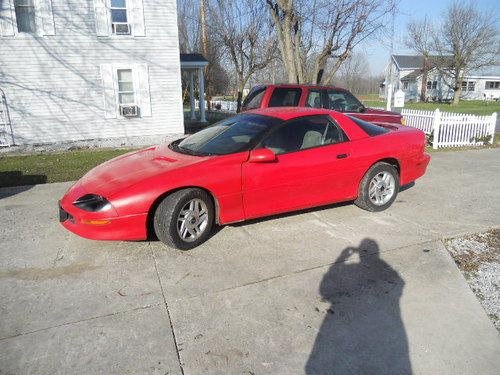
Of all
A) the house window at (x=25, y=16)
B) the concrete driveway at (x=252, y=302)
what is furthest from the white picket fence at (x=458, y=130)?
the house window at (x=25, y=16)

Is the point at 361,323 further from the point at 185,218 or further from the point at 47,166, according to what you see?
the point at 47,166

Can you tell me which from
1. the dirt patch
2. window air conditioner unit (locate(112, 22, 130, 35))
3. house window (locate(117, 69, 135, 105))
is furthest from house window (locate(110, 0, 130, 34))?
the dirt patch

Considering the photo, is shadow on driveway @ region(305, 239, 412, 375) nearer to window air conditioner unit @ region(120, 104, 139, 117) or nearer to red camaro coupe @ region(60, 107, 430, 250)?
red camaro coupe @ region(60, 107, 430, 250)

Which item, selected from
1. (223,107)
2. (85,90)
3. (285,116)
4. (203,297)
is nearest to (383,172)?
(285,116)

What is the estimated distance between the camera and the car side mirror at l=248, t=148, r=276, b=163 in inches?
165

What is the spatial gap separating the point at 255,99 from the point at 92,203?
5409 millimetres

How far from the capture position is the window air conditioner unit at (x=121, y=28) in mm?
12453

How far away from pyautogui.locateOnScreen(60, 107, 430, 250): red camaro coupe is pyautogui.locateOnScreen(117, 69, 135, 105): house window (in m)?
8.73

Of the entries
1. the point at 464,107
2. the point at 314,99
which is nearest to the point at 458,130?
the point at 314,99

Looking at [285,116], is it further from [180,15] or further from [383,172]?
Result: [180,15]

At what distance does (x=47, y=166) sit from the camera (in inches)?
348

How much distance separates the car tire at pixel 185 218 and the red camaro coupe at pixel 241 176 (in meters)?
0.01

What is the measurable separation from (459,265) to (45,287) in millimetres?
3846

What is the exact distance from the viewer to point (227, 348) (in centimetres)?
263
